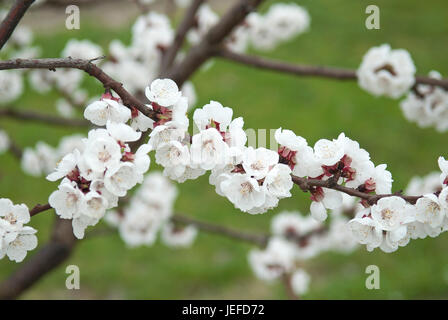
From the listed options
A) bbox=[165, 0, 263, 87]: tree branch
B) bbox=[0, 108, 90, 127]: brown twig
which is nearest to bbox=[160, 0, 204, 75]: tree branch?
bbox=[165, 0, 263, 87]: tree branch

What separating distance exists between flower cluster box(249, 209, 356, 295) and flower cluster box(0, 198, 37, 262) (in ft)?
5.86

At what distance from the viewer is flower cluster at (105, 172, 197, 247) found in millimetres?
3066

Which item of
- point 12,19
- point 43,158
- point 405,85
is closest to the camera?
point 12,19

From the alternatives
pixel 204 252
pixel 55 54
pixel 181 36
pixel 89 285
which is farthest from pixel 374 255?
pixel 55 54

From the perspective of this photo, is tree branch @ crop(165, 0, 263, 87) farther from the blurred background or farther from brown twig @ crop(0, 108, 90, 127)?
the blurred background

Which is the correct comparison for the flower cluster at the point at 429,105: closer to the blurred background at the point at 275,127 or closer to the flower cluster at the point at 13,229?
the blurred background at the point at 275,127

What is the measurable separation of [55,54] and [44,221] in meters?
2.25

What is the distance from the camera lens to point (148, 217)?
3066 mm

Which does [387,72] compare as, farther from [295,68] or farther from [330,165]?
[330,165]

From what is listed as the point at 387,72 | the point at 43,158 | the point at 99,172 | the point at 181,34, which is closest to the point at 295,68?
the point at 387,72

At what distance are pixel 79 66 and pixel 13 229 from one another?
1.20 ft

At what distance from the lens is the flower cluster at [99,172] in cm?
100

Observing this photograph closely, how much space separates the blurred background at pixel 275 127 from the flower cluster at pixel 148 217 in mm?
561

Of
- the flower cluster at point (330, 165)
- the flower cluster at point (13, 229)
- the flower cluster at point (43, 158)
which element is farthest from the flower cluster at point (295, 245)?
the flower cluster at point (13, 229)
